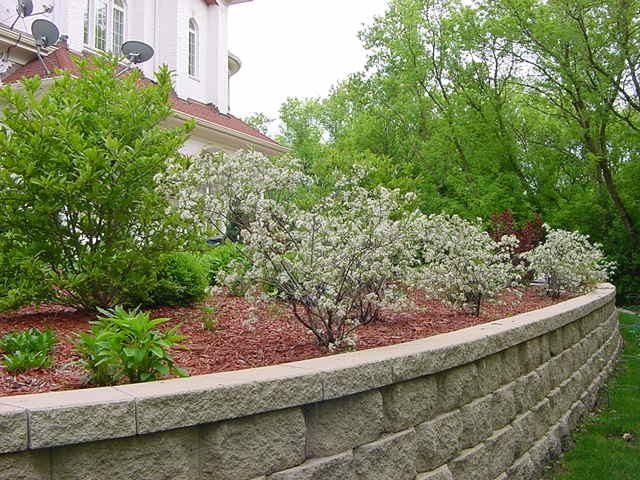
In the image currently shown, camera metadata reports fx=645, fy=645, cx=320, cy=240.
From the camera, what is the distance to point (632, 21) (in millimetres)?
14828

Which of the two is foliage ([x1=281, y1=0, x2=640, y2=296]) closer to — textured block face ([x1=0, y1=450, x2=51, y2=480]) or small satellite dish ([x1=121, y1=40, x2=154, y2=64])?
small satellite dish ([x1=121, y1=40, x2=154, y2=64])

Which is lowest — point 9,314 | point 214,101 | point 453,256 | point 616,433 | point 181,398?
point 616,433

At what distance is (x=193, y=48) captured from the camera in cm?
1834

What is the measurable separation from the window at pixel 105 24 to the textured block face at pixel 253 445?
1396cm

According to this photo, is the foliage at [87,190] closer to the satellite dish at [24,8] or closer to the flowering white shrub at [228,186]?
the flowering white shrub at [228,186]

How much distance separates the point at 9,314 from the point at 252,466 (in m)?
3.80

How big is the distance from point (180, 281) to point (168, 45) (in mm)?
12483

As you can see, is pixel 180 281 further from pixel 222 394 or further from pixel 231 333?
pixel 222 394

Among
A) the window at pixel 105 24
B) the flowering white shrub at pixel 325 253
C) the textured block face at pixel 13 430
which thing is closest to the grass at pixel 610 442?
the flowering white shrub at pixel 325 253

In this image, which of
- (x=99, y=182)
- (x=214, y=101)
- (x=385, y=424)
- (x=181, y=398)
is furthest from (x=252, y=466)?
(x=214, y=101)

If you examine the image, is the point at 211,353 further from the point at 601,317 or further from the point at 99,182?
the point at 601,317

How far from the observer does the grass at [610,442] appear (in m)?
4.82

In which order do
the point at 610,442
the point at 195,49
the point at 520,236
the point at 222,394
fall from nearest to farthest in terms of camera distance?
the point at 222,394
the point at 610,442
the point at 520,236
the point at 195,49

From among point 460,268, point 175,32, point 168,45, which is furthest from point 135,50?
point 460,268
